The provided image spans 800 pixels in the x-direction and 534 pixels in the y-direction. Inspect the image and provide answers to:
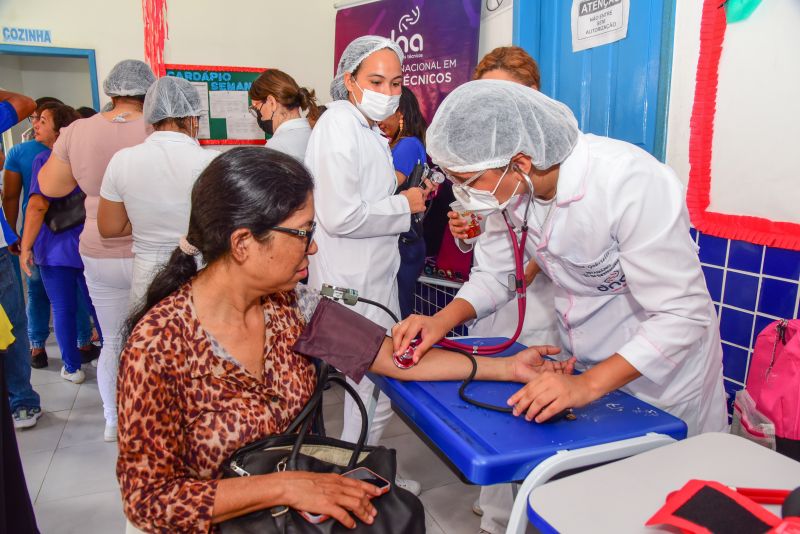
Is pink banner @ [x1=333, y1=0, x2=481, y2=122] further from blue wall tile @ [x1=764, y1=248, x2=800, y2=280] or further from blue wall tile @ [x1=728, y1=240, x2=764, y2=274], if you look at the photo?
blue wall tile @ [x1=764, y1=248, x2=800, y2=280]

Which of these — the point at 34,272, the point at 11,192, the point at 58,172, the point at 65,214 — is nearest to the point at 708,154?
the point at 58,172

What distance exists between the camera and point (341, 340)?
4.27 ft

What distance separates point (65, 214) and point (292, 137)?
Answer: 137 cm

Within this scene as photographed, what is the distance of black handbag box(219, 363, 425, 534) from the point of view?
99 cm

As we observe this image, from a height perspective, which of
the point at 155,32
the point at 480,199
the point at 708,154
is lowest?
the point at 480,199

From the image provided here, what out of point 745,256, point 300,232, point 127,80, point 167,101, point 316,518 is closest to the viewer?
point 316,518

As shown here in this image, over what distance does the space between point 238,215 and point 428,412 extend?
0.53 metres

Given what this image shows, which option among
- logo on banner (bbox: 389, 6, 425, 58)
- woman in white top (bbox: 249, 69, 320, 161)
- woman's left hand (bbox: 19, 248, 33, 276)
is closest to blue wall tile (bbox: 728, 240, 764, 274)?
woman in white top (bbox: 249, 69, 320, 161)

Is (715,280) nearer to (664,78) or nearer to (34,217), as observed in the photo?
(664,78)

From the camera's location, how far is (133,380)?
1043mm

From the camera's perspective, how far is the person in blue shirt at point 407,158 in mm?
2639

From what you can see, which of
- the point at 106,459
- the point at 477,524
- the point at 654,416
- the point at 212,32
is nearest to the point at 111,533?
the point at 106,459

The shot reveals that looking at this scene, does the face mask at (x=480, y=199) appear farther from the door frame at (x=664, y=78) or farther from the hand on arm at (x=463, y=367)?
the door frame at (x=664, y=78)

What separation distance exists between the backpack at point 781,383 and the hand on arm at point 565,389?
0.44 meters
